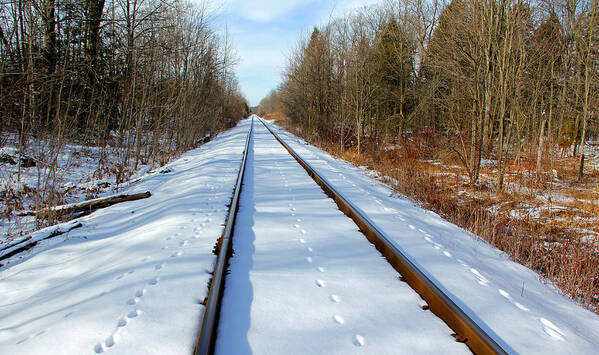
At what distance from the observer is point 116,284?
3.04 metres

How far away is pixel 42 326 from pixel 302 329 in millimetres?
2039

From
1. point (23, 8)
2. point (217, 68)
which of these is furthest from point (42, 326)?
point (217, 68)

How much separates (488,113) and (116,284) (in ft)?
33.0

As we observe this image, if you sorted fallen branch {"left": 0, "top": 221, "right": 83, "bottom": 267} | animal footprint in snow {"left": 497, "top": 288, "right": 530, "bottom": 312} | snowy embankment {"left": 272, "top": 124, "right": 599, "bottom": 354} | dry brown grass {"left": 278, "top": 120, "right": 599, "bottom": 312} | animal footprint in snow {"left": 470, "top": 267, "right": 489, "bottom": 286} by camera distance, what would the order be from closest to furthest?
snowy embankment {"left": 272, "top": 124, "right": 599, "bottom": 354} → animal footprint in snow {"left": 497, "top": 288, "right": 530, "bottom": 312} → animal footprint in snow {"left": 470, "top": 267, "right": 489, "bottom": 286} → dry brown grass {"left": 278, "top": 120, "right": 599, "bottom": 312} → fallen branch {"left": 0, "top": 221, "right": 83, "bottom": 267}

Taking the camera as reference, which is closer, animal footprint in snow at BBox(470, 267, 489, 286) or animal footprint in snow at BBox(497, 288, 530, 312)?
animal footprint in snow at BBox(497, 288, 530, 312)

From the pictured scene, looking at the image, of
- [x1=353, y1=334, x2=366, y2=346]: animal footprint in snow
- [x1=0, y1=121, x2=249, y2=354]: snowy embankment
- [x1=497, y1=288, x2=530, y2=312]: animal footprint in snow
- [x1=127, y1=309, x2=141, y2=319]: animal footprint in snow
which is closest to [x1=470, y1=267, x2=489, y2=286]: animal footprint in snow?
[x1=497, y1=288, x2=530, y2=312]: animal footprint in snow

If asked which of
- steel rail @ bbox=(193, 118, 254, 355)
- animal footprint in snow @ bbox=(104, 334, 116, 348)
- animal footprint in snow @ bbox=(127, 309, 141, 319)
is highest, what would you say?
steel rail @ bbox=(193, 118, 254, 355)

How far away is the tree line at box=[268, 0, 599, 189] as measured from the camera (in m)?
8.96

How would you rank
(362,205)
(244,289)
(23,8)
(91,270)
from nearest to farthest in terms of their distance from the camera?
(244,289) → (91,270) → (362,205) → (23,8)

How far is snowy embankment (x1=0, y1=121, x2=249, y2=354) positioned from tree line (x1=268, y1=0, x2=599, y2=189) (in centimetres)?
845

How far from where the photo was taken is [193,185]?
755 cm

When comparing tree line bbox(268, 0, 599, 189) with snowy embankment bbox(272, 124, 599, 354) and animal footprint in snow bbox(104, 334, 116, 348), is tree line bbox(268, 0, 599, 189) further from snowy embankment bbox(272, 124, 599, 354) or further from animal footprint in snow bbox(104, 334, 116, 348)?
animal footprint in snow bbox(104, 334, 116, 348)

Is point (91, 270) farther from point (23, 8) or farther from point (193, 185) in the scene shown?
point (23, 8)

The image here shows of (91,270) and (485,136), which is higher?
(485,136)
